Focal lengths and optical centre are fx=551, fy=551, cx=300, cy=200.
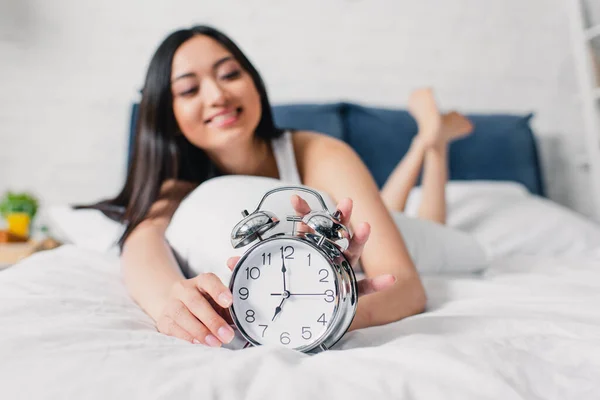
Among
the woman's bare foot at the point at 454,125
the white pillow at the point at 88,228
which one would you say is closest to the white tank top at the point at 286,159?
the white pillow at the point at 88,228

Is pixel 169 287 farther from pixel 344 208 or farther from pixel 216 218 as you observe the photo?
pixel 344 208

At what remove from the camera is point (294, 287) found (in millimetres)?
726

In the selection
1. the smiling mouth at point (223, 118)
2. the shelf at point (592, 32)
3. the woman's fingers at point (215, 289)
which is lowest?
the woman's fingers at point (215, 289)

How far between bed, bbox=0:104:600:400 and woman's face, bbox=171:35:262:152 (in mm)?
437

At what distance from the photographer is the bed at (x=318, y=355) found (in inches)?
21.8

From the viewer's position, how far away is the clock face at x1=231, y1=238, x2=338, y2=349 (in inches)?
28.4

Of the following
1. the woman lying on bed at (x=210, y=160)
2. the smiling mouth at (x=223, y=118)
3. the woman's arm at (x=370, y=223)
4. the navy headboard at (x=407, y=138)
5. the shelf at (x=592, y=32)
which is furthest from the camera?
the shelf at (x=592, y=32)

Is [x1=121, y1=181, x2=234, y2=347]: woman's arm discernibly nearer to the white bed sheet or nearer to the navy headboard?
the white bed sheet

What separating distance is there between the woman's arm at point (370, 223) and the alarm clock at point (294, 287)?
148mm

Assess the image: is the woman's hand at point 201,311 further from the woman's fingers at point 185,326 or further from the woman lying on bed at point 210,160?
the woman lying on bed at point 210,160

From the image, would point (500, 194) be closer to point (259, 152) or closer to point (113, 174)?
point (259, 152)

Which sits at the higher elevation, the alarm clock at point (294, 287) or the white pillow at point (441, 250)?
the alarm clock at point (294, 287)

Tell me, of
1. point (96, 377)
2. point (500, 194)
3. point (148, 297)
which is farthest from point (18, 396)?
point (500, 194)

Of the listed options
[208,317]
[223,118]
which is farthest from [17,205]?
[208,317]
